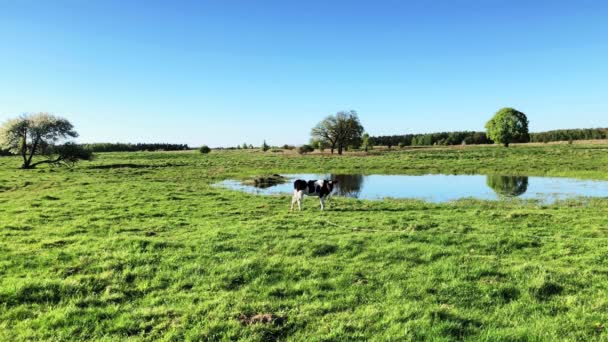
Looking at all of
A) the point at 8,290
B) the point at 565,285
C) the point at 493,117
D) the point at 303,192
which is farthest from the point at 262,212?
the point at 493,117

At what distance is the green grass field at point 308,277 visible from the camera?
680 centimetres

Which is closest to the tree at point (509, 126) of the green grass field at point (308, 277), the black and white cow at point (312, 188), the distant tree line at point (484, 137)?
the distant tree line at point (484, 137)

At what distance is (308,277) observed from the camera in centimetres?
922

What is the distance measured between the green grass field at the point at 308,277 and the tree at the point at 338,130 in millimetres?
74555

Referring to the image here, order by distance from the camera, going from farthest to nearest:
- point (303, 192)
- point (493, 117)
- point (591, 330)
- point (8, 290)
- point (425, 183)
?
point (493, 117) < point (425, 183) < point (303, 192) < point (8, 290) < point (591, 330)

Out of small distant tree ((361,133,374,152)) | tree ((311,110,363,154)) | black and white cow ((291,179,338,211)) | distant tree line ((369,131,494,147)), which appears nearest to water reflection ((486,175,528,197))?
black and white cow ((291,179,338,211))

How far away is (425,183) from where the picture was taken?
119 ft

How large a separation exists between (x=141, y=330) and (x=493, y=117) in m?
116

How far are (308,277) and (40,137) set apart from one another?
60.5 meters

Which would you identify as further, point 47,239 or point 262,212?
point 262,212

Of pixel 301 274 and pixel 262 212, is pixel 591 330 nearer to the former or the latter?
pixel 301 274

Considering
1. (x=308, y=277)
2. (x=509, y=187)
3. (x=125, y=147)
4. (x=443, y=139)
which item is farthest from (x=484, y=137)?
(x=308, y=277)

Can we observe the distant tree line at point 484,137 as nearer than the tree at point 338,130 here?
No

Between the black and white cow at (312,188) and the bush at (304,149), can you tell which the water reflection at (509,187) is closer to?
the black and white cow at (312,188)
